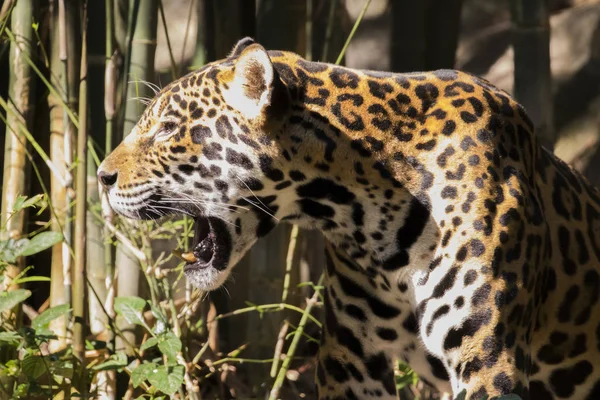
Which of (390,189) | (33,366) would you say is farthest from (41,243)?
(390,189)

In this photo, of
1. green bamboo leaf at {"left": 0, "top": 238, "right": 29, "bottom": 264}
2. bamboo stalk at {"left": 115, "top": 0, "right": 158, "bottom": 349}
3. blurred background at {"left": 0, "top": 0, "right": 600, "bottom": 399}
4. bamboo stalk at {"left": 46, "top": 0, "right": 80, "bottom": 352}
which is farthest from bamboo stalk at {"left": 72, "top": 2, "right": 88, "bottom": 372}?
bamboo stalk at {"left": 46, "top": 0, "right": 80, "bottom": 352}

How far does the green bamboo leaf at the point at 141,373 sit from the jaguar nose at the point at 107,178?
2.72ft

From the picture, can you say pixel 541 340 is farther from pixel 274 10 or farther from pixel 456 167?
pixel 274 10

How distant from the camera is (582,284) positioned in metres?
4.14

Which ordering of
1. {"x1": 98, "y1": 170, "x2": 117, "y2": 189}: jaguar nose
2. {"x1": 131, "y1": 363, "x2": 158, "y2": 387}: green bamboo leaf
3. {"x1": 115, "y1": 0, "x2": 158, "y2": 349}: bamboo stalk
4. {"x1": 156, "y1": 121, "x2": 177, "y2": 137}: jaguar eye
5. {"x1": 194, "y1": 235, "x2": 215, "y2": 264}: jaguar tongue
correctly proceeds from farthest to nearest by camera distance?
{"x1": 115, "y1": 0, "x2": 158, "y2": 349}: bamboo stalk, {"x1": 131, "y1": 363, "x2": 158, "y2": 387}: green bamboo leaf, {"x1": 194, "y1": 235, "x2": 215, "y2": 264}: jaguar tongue, {"x1": 98, "y1": 170, "x2": 117, "y2": 189}: jaguar nose, {"x1": 156, "y1": 121, "x2": 177, "y2": 137}: jaguar eye

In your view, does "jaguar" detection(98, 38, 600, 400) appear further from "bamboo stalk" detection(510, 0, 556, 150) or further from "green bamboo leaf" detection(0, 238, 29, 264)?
"bamboo stalk" detection(510, 0, 556, 150)

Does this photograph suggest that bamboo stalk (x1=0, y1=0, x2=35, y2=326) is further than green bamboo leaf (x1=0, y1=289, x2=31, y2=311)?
Yes

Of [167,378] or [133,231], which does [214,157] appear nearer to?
[167,378]

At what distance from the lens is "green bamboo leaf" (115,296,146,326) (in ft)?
15.3

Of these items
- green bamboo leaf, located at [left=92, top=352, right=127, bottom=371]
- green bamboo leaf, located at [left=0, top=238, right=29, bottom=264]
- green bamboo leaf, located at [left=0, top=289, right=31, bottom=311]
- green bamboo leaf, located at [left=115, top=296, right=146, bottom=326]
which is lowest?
green bamboo leaf, located at [left=92, top=352, right=127, bottom=371]

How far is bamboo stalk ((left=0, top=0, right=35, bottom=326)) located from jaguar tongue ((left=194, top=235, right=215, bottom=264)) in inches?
56.6

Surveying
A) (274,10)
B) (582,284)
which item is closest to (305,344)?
(274,10)

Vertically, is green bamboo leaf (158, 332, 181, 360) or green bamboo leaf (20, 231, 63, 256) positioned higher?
green bamboo leaf (20, 231, 63, 256)

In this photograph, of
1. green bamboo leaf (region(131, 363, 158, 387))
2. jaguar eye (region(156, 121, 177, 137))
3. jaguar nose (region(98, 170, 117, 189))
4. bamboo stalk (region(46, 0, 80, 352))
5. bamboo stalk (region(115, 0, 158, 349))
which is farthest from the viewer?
bamboo stalk (region(46, 0, 80, 352))
